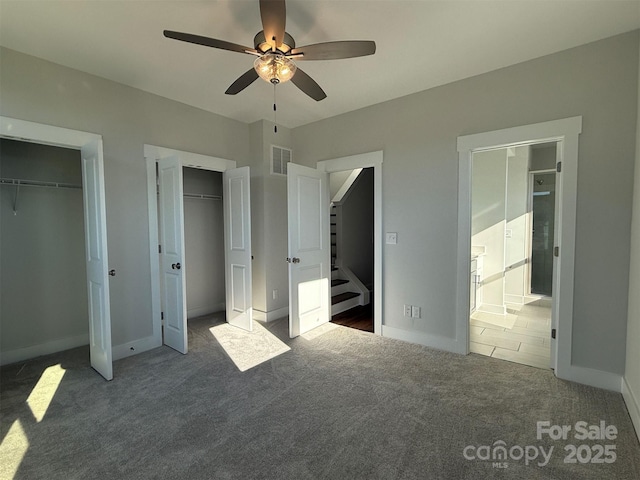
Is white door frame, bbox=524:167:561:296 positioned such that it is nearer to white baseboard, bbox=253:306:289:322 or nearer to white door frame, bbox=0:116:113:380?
white baseboard, bbox=253:306:289:322

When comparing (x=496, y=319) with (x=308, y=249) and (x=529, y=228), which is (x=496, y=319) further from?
(x=308, y=249)

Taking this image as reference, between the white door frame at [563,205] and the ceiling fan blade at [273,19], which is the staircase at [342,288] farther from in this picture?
the ceiling fan blade at [273,19]

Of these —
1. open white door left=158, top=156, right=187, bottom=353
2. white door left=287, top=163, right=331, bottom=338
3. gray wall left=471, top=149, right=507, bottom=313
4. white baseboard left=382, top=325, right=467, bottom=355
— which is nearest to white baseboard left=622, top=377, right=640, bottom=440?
white baseboard left=382, top=325, right=467, bottom=355

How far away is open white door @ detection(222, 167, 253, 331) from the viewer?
3.70 metres

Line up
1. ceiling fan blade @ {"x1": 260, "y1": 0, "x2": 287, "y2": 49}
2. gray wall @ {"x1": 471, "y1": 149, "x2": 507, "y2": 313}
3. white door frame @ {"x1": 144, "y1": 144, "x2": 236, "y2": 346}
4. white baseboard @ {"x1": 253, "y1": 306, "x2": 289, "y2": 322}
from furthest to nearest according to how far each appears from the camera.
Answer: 1. gray wall @ {"x1": 471, "y1": 149, "x2": 507, "y2": 313}
2. white baseboard @ {"x1": 253, "y1": 306, "x2": 289, "y2": 322}
3. white door frame @ {"x1": 144, "y1": 144, "x2": 236, "y2": 346}
4. ceiling fan blade @ {"x1": 260, "y1": 0, "x2": 287, "y2": 49}

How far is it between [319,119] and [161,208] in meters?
2.29

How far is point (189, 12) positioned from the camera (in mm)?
2027

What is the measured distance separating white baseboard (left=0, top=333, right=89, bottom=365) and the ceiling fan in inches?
132

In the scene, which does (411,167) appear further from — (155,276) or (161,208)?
(155,276)

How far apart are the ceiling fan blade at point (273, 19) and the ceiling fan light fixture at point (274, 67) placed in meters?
0.08

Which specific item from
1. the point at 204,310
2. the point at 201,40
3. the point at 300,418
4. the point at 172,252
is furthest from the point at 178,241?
the point at 300,418

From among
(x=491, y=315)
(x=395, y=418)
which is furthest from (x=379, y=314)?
(x=491, y=315)

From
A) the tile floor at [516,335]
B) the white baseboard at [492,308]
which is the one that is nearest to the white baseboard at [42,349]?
the tile floor at [516,335]

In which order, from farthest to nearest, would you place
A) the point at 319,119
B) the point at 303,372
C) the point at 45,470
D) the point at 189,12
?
the point at 319,119 → the point at 303,372 → the point at 189,12 → the point at 45,470
